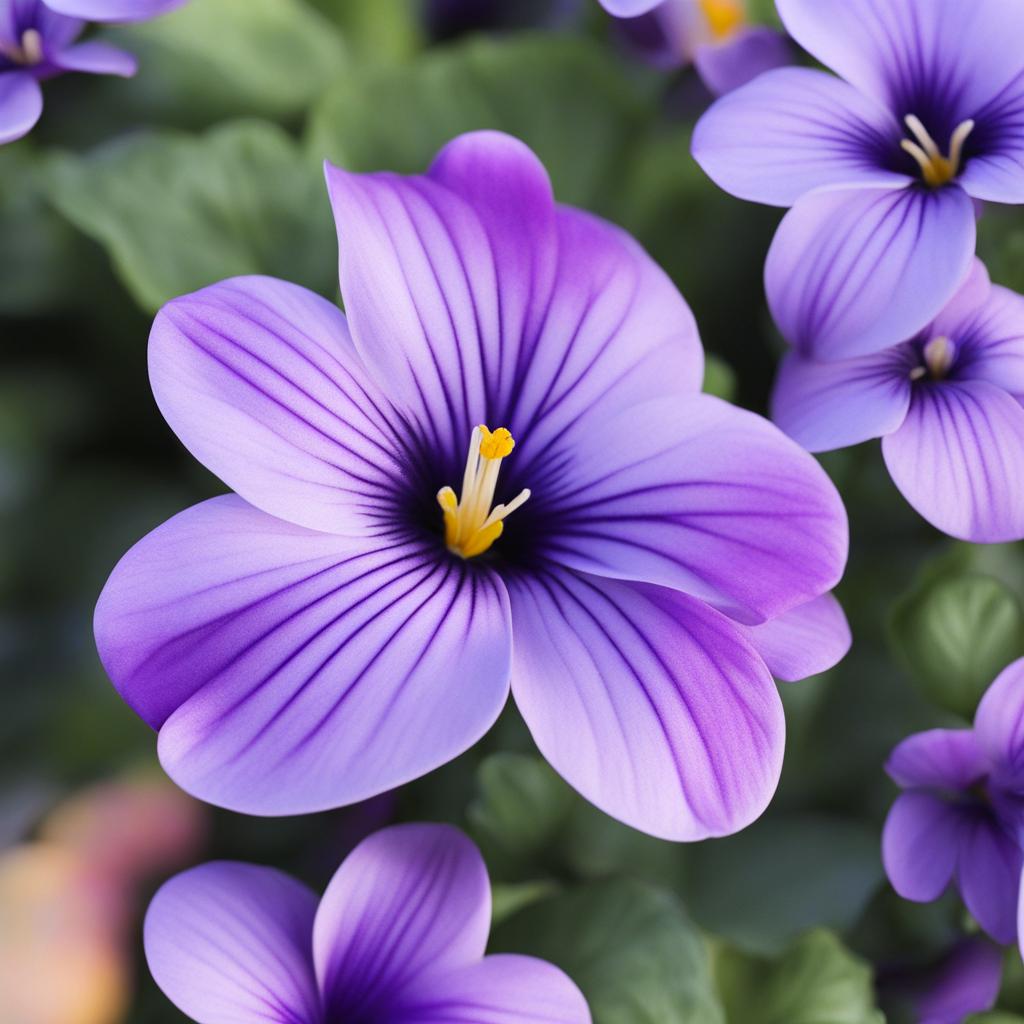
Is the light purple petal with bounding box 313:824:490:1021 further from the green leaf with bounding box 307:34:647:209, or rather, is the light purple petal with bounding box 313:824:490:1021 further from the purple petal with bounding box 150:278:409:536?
the green leaf with bounding box 307:34:647:209

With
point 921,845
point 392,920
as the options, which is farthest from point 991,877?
point 392,920

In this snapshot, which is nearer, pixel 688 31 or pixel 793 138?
pixel 793 138

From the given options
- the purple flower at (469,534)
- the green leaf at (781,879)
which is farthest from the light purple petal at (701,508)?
the green leaf at (781,879)

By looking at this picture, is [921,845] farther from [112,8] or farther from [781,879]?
[112,8]

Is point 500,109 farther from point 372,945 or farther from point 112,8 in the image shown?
point 372,945

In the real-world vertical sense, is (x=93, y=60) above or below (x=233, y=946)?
above

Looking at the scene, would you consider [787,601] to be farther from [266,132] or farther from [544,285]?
[266,132]

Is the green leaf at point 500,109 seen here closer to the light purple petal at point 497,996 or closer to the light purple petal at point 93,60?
the light purple petal at point 93,60

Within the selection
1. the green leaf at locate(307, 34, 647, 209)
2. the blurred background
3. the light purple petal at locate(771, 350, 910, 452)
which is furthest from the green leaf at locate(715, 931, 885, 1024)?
the green leaf at locate(307, 34, 647, 209)
